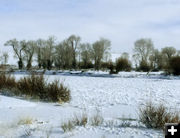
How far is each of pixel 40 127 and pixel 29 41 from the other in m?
58.7

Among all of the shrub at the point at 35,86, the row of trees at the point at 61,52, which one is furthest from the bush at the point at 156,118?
the row of trees at the point at 61,52

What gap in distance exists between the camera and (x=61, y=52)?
55562 mm

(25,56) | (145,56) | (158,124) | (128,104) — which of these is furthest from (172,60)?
(25,56)

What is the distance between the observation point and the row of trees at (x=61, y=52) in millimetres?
52688

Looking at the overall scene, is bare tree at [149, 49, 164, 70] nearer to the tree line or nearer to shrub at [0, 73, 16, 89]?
the tree line

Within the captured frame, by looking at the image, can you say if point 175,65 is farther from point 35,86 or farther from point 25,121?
point 25,121

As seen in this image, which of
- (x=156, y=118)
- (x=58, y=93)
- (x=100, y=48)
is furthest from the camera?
(x=100, y=48)

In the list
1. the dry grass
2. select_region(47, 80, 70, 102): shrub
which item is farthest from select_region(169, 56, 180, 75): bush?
the dry grass

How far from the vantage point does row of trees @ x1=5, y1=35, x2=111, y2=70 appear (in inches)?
2074

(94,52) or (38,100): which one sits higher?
(94,52)

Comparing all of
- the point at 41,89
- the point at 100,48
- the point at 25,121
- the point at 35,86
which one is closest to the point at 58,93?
the point at 41,89

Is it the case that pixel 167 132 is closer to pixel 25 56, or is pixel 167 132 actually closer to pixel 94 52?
pixel 94 52

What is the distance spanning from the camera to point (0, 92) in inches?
428

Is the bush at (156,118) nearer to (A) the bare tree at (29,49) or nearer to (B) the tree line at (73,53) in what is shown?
(B) the tree line at (73,53)
